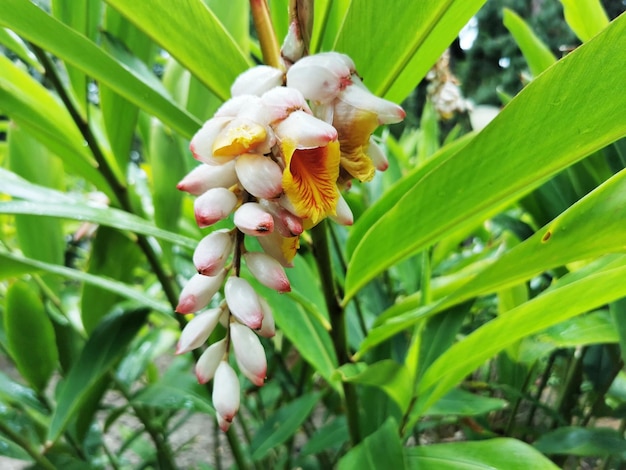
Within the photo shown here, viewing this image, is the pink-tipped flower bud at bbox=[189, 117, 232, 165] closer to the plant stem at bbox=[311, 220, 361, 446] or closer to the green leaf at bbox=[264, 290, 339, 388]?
the plant stem at bbox=[311, 220, 361, 446]

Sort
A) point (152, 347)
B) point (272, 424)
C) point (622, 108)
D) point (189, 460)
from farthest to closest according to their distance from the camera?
1. point (189, 460)
2. point (152, 347)
3. point (272, 424)
4. point (622, 108)

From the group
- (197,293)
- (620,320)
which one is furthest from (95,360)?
(620,320)

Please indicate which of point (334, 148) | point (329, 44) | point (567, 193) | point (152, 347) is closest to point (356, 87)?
point (334, 148)

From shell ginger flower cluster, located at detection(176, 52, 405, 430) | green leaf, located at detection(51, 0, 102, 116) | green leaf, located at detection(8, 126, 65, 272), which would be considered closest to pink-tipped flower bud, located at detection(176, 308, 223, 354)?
shell ginger flower cluster, located at detection(176, 52, 405, 430)

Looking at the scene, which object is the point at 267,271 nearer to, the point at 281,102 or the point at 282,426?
the point at 281,102

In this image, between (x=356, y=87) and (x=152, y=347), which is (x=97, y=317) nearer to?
(x=152, y=347)
